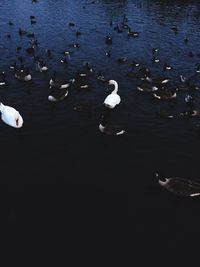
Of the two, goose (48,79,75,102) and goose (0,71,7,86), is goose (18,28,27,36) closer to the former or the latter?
goose (0,71,7,86)

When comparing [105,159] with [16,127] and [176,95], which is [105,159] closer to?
[16,127]

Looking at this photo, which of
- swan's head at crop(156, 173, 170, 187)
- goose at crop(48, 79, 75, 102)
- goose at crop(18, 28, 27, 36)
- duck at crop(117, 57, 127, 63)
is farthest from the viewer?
goose at crop(18, 28, 27, 36)

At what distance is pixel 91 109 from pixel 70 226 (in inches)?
673

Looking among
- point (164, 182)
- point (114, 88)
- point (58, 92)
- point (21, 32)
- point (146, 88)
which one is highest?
point (21, 32)

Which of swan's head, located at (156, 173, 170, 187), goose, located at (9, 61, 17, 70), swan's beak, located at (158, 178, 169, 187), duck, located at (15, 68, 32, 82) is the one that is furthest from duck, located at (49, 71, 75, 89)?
swan's beak, located at (158, 178, 169, 187)

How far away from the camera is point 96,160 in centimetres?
2948

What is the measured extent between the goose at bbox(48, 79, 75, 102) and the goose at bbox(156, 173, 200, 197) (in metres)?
17.5

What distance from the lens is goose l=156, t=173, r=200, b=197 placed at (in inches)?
985

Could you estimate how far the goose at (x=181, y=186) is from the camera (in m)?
25.0

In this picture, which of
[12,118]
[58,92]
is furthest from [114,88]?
[12,118]

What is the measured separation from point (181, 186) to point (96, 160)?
26.1ft

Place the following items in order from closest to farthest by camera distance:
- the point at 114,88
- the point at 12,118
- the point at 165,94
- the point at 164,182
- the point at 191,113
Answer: the point at 164,182 < the point at 12,118 < the point at 191,113 < the point at 165,94 < the point at 114,88

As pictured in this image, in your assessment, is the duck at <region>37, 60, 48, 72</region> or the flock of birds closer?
the flock of birds

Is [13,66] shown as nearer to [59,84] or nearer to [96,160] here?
[59,84]
